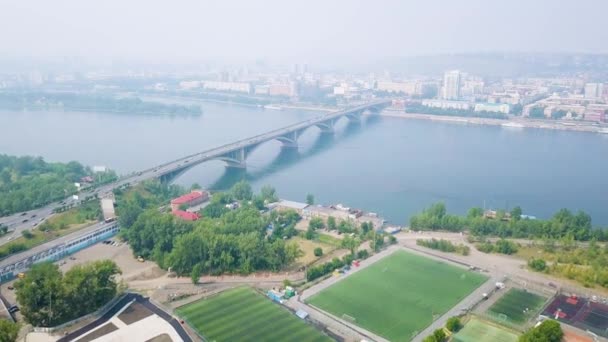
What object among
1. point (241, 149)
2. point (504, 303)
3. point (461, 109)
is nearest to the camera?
point (504, 303)

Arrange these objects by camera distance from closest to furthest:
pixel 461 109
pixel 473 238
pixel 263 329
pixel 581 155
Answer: pixel 263 329 < pixel 473 238 < pixel 581 155 < pixel 461 109

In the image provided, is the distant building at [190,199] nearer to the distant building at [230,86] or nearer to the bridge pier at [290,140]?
the bridge pier at [290,140]

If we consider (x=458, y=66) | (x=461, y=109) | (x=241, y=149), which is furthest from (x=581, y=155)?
(x=458, y=66)

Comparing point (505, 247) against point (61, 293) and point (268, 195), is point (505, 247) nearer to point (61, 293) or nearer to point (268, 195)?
point (268, 195)

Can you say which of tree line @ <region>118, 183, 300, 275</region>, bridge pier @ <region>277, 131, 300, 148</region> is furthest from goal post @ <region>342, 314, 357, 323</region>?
bridge pier @ <region>277, 131, 300, 148</region>

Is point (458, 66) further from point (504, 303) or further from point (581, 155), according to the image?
→ point (504, 303)

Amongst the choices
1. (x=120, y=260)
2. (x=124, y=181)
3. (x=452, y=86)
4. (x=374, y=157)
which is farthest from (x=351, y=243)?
(x=452, y=86)
